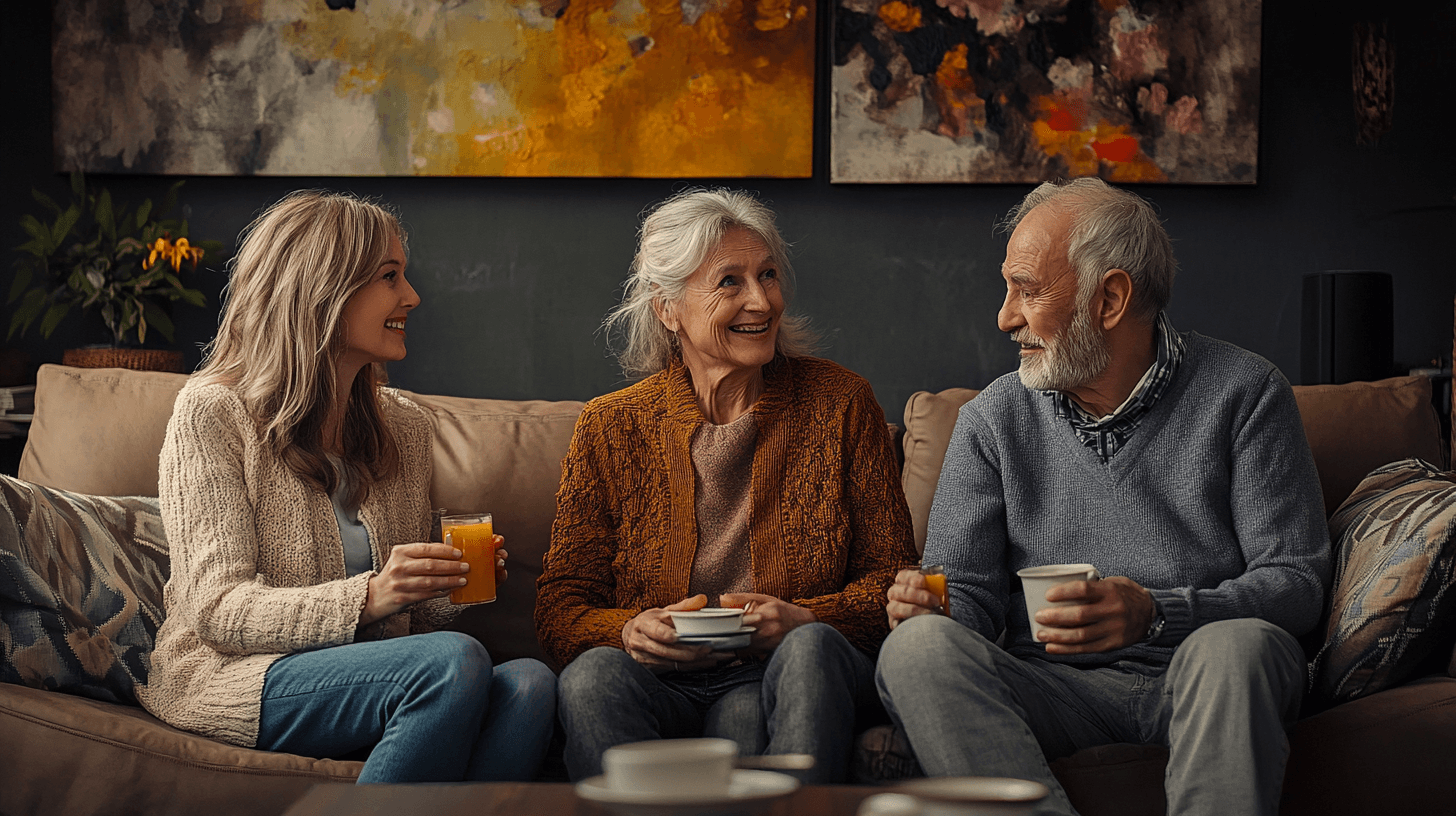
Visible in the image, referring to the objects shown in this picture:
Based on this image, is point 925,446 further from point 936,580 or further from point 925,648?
point 925,648

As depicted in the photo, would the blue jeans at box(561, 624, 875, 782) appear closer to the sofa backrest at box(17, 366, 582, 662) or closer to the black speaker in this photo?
the sofa backrest at box(17, 366, 582, 662)

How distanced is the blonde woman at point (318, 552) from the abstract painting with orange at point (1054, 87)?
1728mm

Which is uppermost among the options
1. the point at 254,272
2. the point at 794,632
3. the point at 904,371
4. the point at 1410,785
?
the point at 254,272

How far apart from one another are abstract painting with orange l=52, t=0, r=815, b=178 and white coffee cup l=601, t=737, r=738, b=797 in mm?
2493

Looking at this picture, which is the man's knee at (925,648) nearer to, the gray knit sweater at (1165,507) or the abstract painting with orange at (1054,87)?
the gray knit sweater at (1165,507)

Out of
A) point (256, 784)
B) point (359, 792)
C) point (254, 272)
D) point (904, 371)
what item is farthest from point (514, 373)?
point (359, 792)

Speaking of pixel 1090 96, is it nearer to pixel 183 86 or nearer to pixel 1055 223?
pixel 1055 223

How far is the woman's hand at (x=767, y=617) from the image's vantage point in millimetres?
1617

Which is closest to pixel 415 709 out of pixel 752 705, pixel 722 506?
pixel 752 705

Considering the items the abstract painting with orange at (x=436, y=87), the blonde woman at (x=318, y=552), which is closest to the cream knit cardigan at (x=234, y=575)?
the blonde woman at (x=318, y=552)

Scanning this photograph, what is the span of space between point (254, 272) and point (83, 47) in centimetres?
197

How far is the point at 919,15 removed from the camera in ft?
10.1

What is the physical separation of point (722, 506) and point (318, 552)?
0.65 m

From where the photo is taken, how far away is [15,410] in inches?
116
